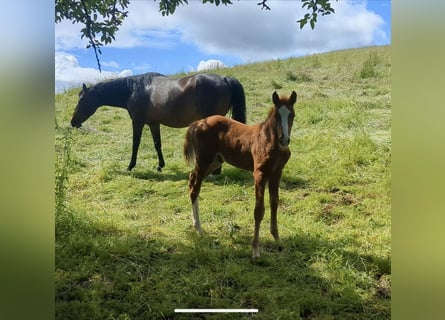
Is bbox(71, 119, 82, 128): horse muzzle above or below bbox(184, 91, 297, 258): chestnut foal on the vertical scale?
above

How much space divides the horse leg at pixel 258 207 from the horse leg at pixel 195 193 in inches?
17.5

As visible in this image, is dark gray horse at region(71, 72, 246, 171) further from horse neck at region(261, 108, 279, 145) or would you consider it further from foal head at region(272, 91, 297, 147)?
foal head at region(272, 91, 297, 147)

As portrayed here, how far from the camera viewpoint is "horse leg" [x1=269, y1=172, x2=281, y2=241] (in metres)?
2.84

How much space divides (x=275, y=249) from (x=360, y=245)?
60 cm

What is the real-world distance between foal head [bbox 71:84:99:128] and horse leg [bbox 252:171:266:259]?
1814 mm

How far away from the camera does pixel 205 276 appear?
2629 millimetres

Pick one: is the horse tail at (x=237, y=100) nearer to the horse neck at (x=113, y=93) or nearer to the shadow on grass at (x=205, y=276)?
the shadow on grass at (x=205, y=276)

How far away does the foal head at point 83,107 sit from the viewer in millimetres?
3635

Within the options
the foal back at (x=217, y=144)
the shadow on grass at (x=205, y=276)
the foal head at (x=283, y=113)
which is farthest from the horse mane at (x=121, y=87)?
the foal head at (x=283, y=113)

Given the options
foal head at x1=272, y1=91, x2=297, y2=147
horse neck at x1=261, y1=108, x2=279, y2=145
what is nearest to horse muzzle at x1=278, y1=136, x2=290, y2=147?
foal head at x1=272, y1=91, x2=297, y2=147
